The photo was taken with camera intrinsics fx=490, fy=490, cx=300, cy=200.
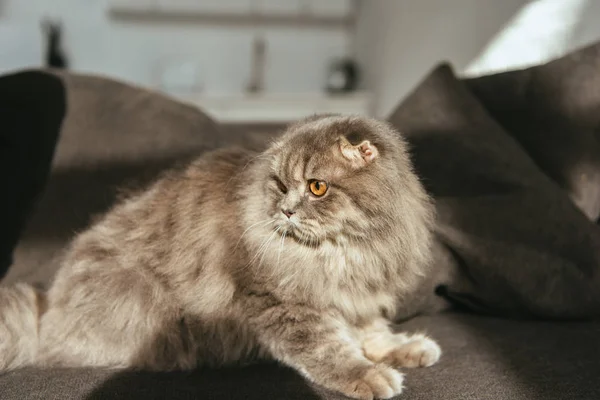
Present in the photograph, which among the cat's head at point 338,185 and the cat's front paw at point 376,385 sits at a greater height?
the cat's head at point 338,185

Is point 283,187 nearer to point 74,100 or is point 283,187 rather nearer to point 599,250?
point 599,250

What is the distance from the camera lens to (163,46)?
4945 mm

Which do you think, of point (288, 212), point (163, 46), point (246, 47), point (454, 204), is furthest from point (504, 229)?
point (163, 46)

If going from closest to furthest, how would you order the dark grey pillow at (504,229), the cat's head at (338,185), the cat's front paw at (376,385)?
the cat's front paw at (376,385), the cat's head at (338,185), the dark grey pillow at (504,229)

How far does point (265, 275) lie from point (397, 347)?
1.36 feet

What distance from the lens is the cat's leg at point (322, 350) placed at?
114cm

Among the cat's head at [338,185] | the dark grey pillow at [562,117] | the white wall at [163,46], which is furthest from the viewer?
the white wall at [163,46]

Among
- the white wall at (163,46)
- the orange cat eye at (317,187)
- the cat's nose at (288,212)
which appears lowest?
the cat's nose at (288,212)

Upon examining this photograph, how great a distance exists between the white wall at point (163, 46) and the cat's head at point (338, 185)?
156 inches

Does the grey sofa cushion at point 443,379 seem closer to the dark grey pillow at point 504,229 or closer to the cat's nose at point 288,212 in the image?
the dark grey pillow at point 504,229

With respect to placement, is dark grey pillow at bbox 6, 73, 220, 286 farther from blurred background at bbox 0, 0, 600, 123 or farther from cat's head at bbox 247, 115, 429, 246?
blurred background at bbox 0, 0, 600, 123

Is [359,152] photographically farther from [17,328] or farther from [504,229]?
[17,328]

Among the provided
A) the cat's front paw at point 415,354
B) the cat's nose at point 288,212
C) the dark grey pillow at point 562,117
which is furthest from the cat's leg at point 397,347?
the dark grey pillow at point 562,117

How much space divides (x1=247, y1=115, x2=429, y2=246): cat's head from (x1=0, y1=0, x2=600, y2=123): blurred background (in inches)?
105
